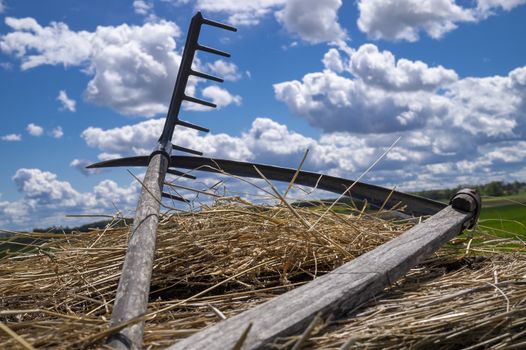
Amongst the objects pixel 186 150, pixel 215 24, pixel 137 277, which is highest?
pixel 215 24

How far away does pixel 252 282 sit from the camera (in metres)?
2.62

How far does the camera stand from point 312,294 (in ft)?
6.14

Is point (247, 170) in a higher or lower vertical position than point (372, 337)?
higher

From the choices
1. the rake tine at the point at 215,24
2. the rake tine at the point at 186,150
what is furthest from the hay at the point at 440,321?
the rake tine at the point at 215,24

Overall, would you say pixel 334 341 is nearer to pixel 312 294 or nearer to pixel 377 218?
pixel 312 294

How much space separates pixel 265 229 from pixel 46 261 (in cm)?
130

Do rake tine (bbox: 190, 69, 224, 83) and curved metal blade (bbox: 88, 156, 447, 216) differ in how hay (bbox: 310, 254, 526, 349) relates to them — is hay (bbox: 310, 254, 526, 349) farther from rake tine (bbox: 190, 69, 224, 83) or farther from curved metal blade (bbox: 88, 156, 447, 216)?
rake tine (bbox: 190, 69, 224, 83)

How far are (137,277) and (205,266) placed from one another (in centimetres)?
49

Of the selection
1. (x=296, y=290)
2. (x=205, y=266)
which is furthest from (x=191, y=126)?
(x=296, y=290)

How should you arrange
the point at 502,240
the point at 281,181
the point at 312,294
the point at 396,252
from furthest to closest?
the point at 281,181
the point at 502,240
the point at 396,252
the point at 312,294

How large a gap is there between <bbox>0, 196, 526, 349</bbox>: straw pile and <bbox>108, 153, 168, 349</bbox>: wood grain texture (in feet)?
0.18

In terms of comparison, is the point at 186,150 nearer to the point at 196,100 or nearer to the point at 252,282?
the point at 196,100

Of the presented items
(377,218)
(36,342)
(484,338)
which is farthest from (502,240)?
(36,342)

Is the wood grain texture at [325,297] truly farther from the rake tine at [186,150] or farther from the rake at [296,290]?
the rake tine at [186,150]
